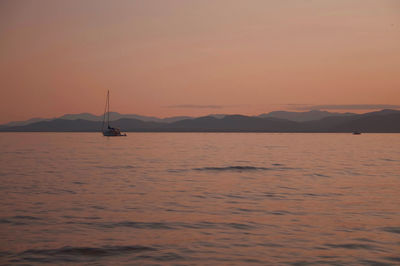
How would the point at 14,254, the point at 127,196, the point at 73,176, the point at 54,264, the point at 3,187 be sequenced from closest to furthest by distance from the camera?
the point at 54,264 → the point at 14,254 → the point at 127,196 → the point at 3,187 → the point at 73,176

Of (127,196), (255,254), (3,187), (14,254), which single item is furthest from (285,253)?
(3,187)

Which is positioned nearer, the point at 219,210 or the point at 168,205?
the point at 219,210

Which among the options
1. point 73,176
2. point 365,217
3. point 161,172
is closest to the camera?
point 365,217

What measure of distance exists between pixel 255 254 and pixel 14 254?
641 centimetres

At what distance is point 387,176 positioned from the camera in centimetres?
3020

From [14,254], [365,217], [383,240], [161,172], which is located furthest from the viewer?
[161,172]

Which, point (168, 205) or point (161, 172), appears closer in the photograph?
point (168, 205)

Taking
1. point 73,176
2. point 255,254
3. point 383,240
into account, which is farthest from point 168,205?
point 73,176

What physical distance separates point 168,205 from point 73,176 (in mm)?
14386

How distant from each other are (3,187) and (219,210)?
1405 centimetres

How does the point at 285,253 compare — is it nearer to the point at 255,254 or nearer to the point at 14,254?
the point at 255,254

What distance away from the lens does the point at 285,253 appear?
35.3 feet

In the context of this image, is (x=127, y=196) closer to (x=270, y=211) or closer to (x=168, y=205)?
(x=168, y=205)

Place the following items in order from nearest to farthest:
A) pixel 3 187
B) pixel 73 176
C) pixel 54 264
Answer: pixel 54 264
pixel 3 187
pixel 73 176
